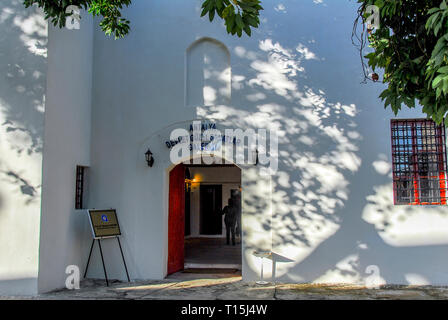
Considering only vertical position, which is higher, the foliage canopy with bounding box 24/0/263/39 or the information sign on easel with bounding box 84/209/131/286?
the foliage canopy with bounding box 24/0/263/39

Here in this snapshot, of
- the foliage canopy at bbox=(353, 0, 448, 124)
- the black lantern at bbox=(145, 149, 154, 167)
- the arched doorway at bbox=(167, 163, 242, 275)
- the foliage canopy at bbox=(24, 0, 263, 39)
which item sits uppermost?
the foliage canopy at bbox=(24, 0, 263, 39)

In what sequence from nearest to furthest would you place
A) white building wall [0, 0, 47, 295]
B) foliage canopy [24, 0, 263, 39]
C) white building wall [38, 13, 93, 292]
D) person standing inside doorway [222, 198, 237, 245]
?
foliage canopy [24, 0, 263, 39] < white building wall [0, 0, 47, 295] < white building wall [38, 13, 93, 292] < person standing inside doorway [222, 198, 237, 245]

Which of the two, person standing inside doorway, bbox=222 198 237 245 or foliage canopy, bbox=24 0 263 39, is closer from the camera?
foliage canopy, bbox=24 0 263 39

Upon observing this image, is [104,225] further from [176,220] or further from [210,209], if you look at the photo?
[210,209]

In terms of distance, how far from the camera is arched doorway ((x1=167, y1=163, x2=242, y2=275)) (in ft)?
30.5

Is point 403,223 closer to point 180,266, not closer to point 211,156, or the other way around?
point 211,156

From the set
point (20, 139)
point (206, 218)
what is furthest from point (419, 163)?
point (206, 218)

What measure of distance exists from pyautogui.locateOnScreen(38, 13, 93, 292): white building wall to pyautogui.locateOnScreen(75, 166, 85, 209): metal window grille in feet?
0.61

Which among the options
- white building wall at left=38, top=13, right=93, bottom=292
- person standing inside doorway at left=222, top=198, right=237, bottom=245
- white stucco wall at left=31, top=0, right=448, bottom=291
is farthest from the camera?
person standing inside doorway at left=222, top=198, right=237, bottom=245

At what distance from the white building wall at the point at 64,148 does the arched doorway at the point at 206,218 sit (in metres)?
2.07

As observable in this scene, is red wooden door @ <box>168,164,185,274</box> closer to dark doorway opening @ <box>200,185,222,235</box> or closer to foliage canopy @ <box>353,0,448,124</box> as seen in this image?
foliage canopy @ <box>353,0,448,124</box>

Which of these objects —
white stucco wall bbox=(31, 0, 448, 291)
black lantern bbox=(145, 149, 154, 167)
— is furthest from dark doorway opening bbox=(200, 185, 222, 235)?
black lantern bbox=(145, 149, 154, 167)

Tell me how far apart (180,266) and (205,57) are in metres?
4.49

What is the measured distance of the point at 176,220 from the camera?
891 cm
